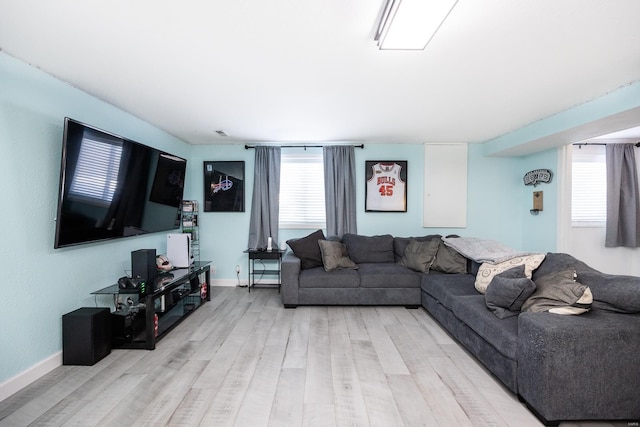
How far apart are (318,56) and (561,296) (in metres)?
2.50

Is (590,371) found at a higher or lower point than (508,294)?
lower

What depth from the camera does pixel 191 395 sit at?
192 centimetres

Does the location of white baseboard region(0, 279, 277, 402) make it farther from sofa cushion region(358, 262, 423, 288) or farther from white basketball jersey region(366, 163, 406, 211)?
white basketball jersey region(366, 163, 406, 211)

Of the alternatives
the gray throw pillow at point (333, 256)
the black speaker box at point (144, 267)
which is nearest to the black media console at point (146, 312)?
the black speaker box at point (144, 267)

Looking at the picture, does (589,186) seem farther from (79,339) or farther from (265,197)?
(79,339)

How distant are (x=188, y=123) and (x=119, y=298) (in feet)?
7.26

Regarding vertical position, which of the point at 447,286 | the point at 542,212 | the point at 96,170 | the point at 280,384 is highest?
the point at 96,170

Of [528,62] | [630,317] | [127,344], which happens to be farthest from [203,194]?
[630,317]

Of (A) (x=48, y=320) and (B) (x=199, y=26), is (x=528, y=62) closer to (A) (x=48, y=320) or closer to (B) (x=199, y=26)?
(B) (x=199, y=26)

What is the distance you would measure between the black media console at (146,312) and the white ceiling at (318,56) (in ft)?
6.29

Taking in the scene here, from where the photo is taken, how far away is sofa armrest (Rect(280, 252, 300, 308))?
3.63 meters

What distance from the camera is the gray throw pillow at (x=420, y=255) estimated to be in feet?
12.2

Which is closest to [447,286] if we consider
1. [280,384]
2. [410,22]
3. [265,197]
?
[280,384]

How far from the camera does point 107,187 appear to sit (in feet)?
8.45
